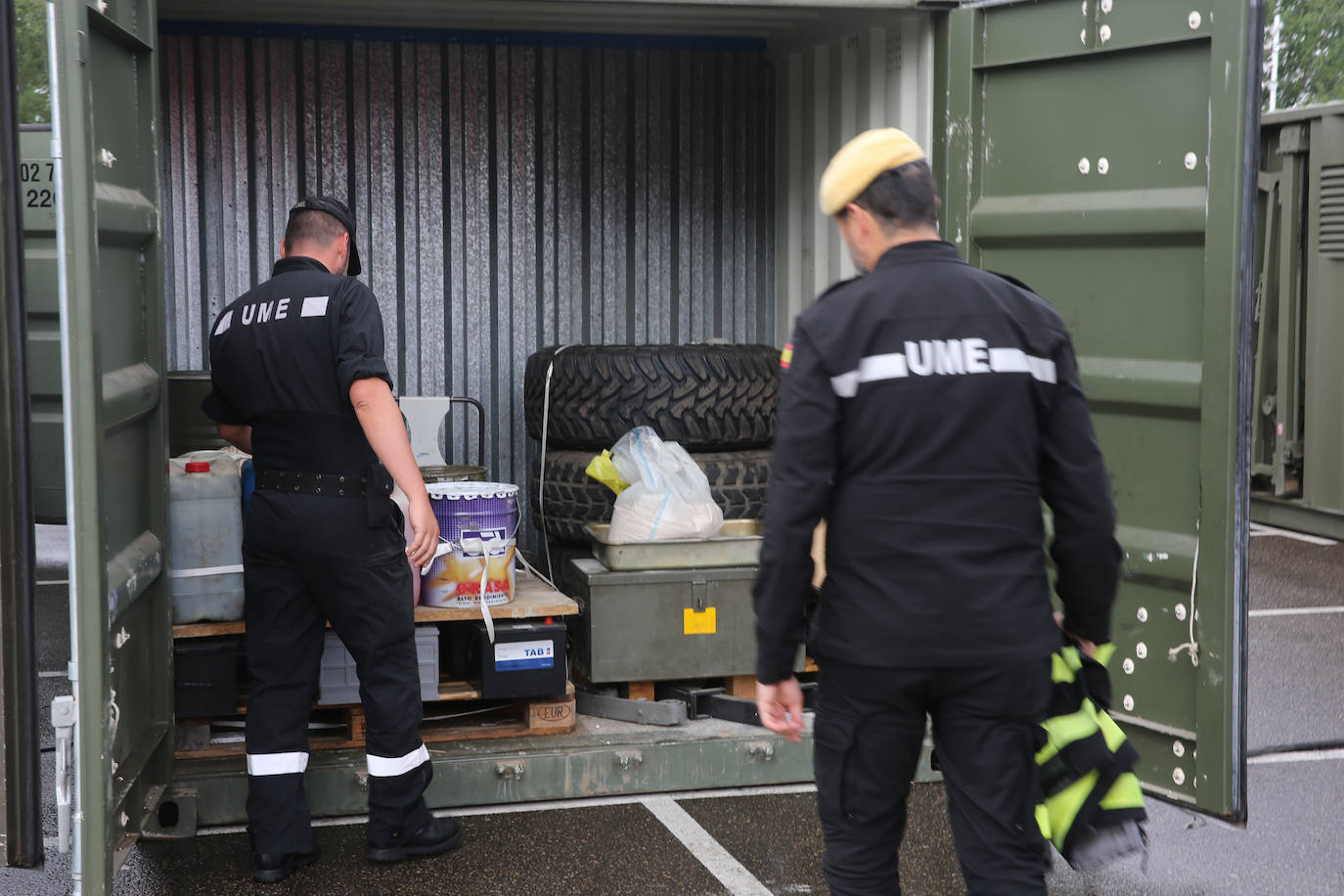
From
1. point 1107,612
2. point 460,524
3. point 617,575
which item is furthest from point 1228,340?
point 460,524

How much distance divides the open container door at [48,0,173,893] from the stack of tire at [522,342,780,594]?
1997mm

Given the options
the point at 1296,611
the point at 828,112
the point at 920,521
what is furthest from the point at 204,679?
the point at 1296,611

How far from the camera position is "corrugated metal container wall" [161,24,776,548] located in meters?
6.44

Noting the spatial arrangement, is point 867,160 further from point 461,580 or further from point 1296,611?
point 1296,611

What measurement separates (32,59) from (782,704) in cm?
1222

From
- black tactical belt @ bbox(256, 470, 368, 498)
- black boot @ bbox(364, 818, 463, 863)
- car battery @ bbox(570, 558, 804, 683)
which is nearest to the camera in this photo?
black tactical belt @ bbox(256, 470, 368, 498)

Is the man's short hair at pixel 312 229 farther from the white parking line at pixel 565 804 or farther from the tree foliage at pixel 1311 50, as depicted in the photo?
the tree foliage at pixel 1311 50

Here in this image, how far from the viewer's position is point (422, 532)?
419 cm

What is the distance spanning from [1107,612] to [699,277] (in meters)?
4.23

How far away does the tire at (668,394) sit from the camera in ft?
19.1

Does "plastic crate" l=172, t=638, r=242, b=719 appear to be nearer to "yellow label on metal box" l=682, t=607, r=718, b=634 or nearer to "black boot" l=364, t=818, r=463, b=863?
"black boot" l=364, t=818, r=463, b=863

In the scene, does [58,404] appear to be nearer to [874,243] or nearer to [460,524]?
[460,524]

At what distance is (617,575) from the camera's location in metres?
5.19

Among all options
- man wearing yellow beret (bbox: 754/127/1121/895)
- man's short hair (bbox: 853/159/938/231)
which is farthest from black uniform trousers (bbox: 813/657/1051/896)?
man's short hair (bbox: 853/159/938/231)
